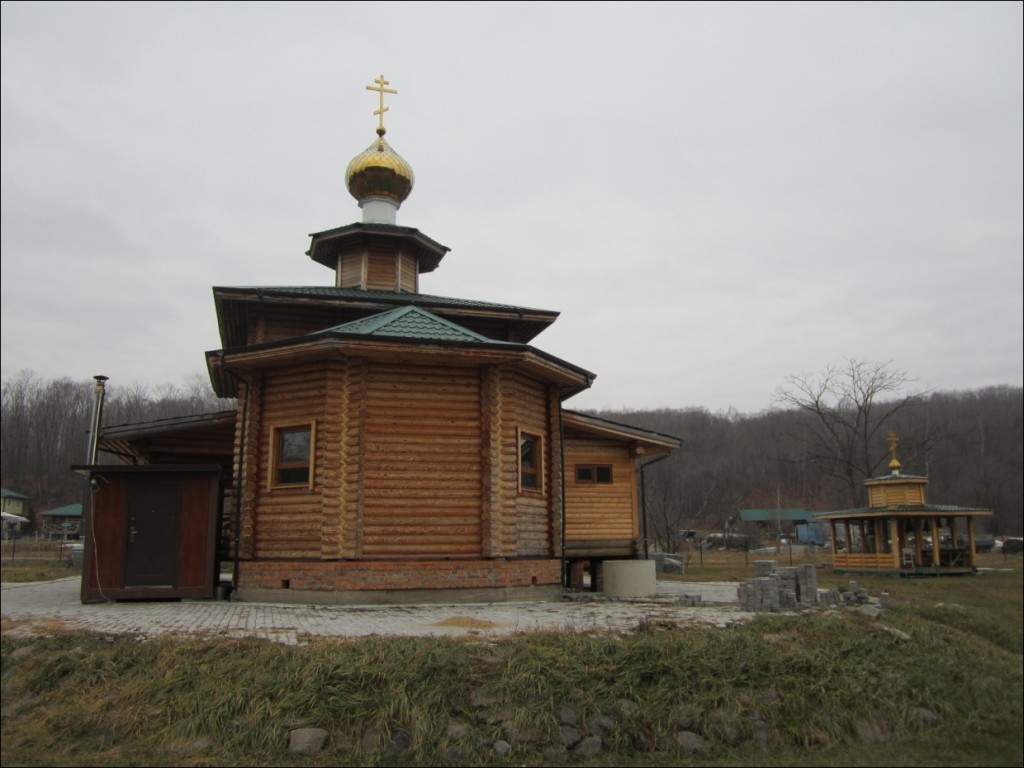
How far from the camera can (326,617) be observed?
34.7 ft

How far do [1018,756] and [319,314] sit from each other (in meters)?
13.4

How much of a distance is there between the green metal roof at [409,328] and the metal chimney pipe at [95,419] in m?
3.83

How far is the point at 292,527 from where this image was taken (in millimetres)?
12844

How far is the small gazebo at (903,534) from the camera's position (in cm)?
2705

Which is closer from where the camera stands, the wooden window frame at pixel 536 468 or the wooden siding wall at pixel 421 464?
the wooden siding wall at pixel 421 464

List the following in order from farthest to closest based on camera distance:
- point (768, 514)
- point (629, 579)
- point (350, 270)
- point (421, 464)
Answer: point (768, 514)
point (350, 270)
point (629, 579)
point (421, 464)

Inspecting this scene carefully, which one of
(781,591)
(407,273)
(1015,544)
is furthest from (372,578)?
(1015,544)

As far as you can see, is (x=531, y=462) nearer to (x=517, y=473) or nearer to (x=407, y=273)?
(x=517, y=473)

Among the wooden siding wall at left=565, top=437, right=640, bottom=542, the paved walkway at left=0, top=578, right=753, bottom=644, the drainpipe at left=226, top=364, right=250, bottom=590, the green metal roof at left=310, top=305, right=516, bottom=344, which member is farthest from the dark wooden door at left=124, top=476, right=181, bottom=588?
the wooden siding wall at left=565, top=437, right=640, bottom=542

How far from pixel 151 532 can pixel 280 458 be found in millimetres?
2274

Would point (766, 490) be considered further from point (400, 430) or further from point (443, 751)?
point (443, 751)

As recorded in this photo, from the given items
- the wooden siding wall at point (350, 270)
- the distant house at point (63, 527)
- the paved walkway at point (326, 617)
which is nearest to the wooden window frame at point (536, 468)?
the paved walkway at point (326, 617)

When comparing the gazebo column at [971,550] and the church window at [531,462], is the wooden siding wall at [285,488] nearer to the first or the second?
the church window at [531,462]

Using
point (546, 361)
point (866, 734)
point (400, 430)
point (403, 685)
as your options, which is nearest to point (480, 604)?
point (400, 430)
